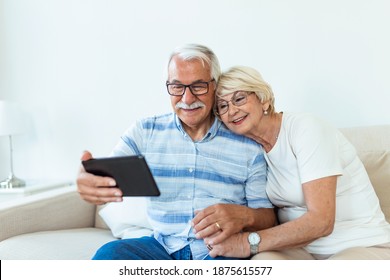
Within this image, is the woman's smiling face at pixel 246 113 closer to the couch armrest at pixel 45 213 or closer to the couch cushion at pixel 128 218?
the couch cushion at pixel 128 218

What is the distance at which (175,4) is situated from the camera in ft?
6.52

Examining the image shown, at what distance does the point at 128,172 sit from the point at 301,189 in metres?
0.49

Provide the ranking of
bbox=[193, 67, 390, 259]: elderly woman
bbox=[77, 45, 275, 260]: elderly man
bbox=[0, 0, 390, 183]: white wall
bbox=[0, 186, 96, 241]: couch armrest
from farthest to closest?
bbox=[0, 0, 390, 183]: white wall → bbox=[0, 186, 96, 241]: couch armrest → bbox=[77, 45, 275, 260]: elderly man → bbox=[193, 67, 390, 259]: elderly woman

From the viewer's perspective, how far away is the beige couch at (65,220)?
1466 millimetres

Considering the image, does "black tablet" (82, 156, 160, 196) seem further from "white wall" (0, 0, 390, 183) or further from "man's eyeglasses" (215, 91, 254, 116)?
"white wall" (0, 0, 390, 183)

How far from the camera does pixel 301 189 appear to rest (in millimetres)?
1234

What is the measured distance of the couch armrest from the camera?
159 cm

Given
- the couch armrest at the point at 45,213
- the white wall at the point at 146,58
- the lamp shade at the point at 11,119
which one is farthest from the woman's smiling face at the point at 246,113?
the lamp shade at the point at 11,119

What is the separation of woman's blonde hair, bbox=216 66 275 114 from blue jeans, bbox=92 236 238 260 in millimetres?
457

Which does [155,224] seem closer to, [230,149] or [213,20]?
[230,149]

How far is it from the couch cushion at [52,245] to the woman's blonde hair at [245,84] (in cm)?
70

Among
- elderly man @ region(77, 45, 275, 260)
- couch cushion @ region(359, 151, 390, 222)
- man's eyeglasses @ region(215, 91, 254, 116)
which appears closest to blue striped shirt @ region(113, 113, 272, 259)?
elderly man @ region(77, 45, 275, 260)

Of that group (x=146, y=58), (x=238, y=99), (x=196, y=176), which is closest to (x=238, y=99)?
(x=238, y=99)

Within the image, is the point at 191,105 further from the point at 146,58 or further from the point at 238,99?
the point at 146,58
